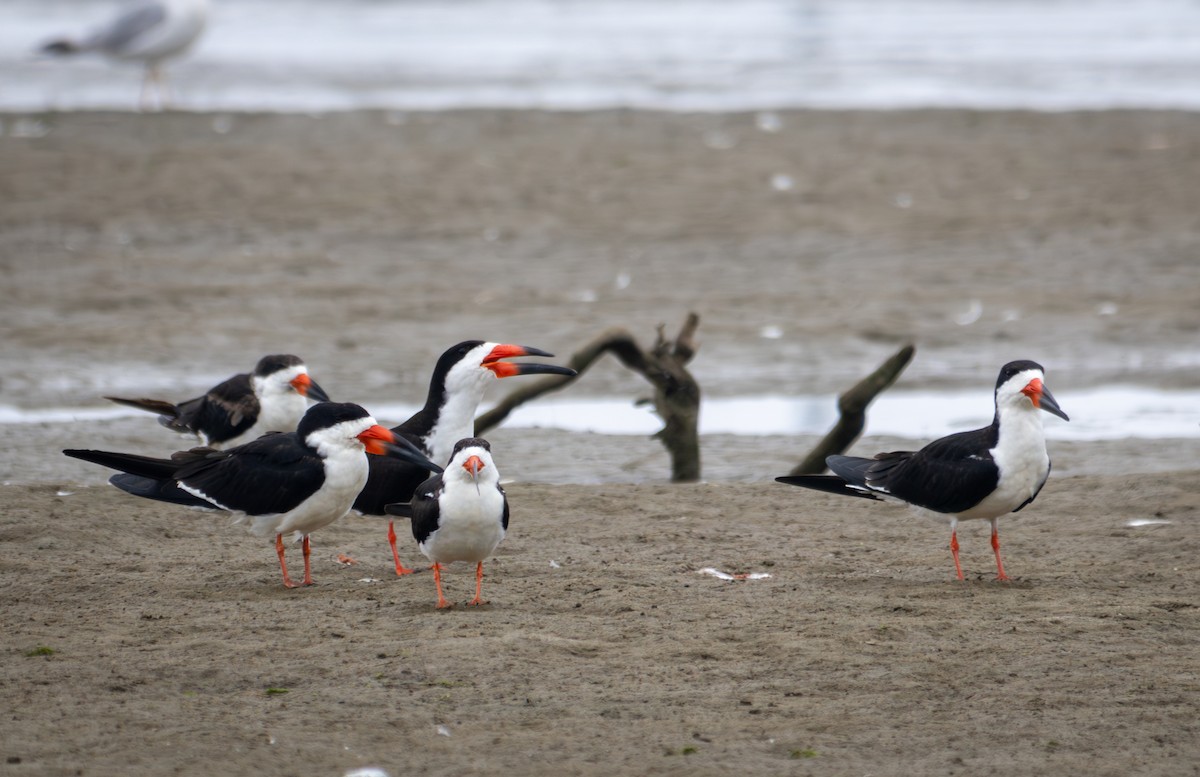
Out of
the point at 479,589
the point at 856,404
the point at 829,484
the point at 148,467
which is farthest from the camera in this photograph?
the point at 856,404

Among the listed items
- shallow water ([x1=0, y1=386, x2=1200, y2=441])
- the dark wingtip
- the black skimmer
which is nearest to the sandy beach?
shallow water ([x1=0, y1=386, x2=1200, y2=441])

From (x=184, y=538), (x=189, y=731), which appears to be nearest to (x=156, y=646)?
(x=189, y=731)

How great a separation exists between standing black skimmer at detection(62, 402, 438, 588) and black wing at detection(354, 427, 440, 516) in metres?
0.34

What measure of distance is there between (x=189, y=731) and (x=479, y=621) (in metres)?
1.47

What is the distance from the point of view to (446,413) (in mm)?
7727

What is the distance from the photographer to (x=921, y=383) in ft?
38.9

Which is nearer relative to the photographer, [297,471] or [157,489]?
[297,471]

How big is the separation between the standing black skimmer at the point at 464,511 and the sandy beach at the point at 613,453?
0.98 feet

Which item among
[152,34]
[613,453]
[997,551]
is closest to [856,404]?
[613,453]

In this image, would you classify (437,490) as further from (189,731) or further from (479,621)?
(189,731)

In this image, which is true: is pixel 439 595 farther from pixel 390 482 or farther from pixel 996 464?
pixel 996 464

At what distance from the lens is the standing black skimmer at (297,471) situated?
6867 millimetres

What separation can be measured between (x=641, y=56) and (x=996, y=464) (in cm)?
2325

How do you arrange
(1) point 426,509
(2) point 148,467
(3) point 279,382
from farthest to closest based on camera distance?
(3) point 279,382, (2) point 148,467, (1) point 426,509
